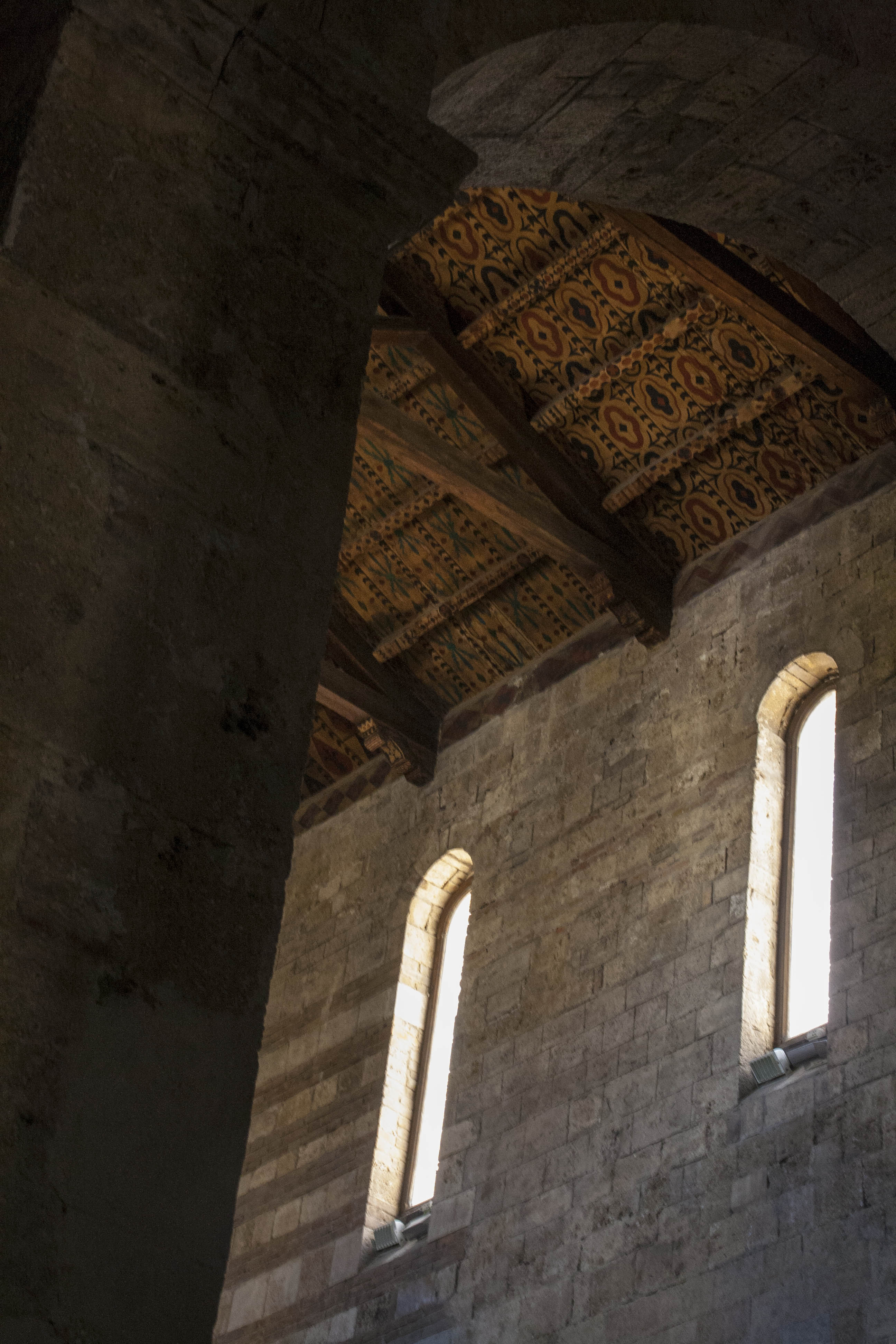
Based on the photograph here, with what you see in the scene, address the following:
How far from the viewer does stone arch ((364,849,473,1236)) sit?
30.3ft

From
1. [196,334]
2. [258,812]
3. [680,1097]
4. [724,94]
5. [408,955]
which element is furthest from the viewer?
[408,955]

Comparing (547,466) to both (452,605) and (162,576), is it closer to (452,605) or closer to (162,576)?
(452,605)

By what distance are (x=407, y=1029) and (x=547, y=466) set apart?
126 inches

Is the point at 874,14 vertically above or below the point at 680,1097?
above

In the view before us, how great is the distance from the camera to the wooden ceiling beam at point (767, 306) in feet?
27.0

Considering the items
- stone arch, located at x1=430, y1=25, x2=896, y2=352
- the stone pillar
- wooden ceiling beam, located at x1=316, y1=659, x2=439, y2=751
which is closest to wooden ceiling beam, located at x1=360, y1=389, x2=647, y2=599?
wooden ceiling beam, located at x1=316, y1=659, x2=439, y2=751

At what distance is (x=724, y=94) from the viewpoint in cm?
474

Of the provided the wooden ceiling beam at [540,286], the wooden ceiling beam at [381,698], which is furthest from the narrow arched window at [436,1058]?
the wooden ceiling beam at [540,286]

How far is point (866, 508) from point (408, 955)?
359 cm

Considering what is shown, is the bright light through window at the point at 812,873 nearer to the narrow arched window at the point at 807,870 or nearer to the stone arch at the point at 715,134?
the narrow arched window at the point at 807,870

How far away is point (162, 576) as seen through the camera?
2695 mm

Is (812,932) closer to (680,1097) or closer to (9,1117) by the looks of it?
(680,1097)

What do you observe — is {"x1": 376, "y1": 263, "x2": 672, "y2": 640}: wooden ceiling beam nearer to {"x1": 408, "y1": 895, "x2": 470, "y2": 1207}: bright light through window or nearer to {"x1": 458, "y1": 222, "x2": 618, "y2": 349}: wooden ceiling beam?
{"x1": 458, "y1": 222, "x2": 618, "y2": 349}: wooden ceiling beam

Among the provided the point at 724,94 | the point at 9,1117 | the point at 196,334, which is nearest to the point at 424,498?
the point at 724,94
